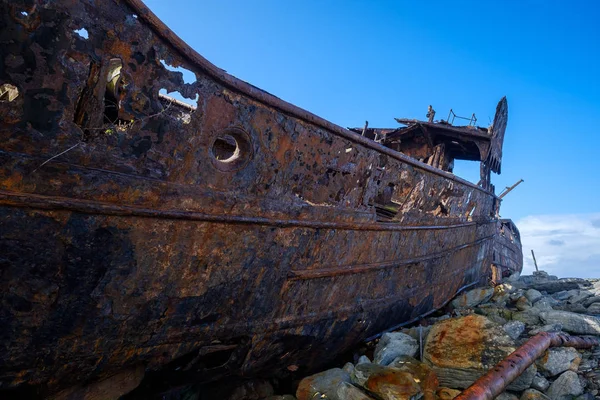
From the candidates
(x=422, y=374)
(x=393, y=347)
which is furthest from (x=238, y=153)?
(x=393, y=347)

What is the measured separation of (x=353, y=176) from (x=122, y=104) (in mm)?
2033

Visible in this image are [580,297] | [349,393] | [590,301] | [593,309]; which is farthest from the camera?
[580,297]

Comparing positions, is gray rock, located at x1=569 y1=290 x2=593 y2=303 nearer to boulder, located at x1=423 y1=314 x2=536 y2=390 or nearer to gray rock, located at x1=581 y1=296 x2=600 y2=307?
gray rock, located at x1=581 y1=296 x2=600 y2=307

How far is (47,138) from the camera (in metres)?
1.63

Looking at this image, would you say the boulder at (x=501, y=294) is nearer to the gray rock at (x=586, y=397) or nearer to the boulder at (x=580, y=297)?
the boulder at (x=580, y=297)

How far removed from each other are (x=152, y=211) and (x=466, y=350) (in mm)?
3199

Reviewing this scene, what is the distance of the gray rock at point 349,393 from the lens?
9.23 ft

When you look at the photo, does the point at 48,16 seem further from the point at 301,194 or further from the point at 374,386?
the point at 374,386

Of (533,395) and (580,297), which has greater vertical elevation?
(580,297)

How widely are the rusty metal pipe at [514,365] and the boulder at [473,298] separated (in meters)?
2.12

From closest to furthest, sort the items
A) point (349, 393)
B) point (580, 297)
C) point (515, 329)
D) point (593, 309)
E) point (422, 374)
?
point (349, 393) → point (422, 374) → point (515, 329) → point (593, 309) → point (580, 297)

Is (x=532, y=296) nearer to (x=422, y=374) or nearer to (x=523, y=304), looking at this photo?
(x=523, y=304)

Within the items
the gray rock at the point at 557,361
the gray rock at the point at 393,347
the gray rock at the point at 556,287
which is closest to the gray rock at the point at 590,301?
the gray rock at the point at 556,287

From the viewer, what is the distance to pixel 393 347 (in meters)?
3.82
